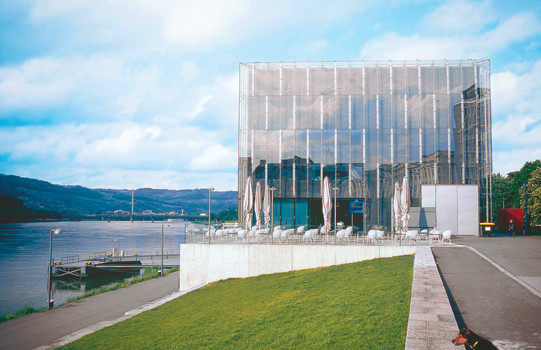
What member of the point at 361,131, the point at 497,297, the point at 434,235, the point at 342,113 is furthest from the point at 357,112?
the point at 497,297

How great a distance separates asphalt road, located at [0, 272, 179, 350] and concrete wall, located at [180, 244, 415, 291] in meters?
4.46

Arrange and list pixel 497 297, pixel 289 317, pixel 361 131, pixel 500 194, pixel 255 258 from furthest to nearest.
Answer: pixel 500 194
pixel 361 131
pixel 255 258
pixel 289 317
pixel 497 297

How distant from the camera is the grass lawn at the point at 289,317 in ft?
29.7

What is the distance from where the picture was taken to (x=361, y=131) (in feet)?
120

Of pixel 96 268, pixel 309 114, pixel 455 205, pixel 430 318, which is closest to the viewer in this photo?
pixel 430 318

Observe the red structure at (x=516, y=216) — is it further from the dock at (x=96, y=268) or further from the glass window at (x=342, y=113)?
the dock at (x=96, y=268)

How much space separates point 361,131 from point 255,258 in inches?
712

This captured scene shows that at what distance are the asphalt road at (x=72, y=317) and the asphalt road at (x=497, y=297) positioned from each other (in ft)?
44.9

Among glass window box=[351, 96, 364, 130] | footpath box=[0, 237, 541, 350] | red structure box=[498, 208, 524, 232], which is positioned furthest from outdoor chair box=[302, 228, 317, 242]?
red structure box=[498, 208, 524, 232]

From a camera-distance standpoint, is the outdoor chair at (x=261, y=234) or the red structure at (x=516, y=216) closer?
the outdoor chair at (x=261, y=234)

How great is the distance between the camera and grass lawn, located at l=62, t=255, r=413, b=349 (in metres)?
9.05

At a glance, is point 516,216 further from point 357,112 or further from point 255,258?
point 255,258

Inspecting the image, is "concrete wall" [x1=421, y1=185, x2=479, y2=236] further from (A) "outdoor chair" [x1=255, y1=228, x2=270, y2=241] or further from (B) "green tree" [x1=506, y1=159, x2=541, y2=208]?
(B) "green tree" [x1=506, y1=159, x2=541, y2=208]

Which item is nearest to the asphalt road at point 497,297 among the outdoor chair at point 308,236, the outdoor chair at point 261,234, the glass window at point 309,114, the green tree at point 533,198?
the outdoor chair at point 308,236
